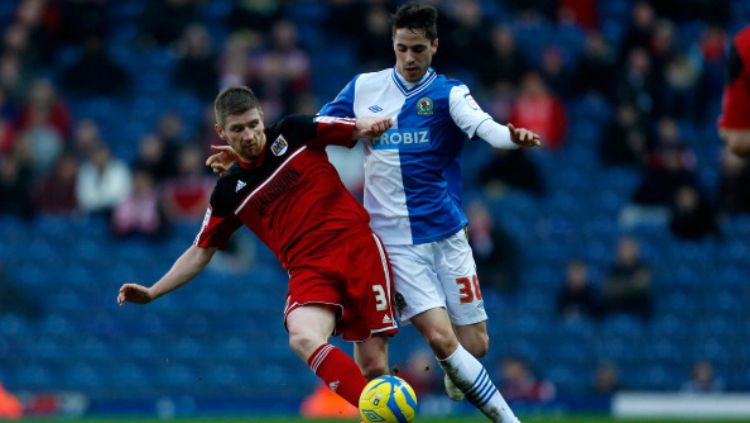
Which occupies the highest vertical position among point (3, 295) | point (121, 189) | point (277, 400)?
point (121, 189)

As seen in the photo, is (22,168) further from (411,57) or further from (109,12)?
(411,57)

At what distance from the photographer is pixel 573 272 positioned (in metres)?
14.6

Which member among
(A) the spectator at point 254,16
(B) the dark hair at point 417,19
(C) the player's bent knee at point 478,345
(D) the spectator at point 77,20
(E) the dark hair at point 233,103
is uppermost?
(D) the spectator at point 77,20

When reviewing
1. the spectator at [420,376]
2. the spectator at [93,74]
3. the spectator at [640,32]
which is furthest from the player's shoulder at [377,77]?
the spectator at [93,74]

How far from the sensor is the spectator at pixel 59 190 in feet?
51.6

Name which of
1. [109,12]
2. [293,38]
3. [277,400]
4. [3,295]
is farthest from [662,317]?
[109,12]

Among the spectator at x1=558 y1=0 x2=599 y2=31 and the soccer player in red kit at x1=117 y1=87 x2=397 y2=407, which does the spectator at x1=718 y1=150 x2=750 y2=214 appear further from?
the soccer player in red kit at x1=117 y1=87 x2=397 y2=407

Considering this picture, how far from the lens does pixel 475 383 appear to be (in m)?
7.70

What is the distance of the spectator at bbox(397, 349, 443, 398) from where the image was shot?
547 inches

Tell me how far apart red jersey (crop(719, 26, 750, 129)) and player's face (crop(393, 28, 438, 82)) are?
7.46 feet

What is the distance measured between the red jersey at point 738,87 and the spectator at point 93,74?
1228 centimetres

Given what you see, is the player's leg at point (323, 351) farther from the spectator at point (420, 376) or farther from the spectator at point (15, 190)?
the spectator at point (15, 190)

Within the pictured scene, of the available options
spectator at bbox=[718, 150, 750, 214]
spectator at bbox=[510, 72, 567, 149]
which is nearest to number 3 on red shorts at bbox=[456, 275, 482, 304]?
spectator at bbox=[510, 72, 567, 149]

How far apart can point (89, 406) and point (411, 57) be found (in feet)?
24.9
